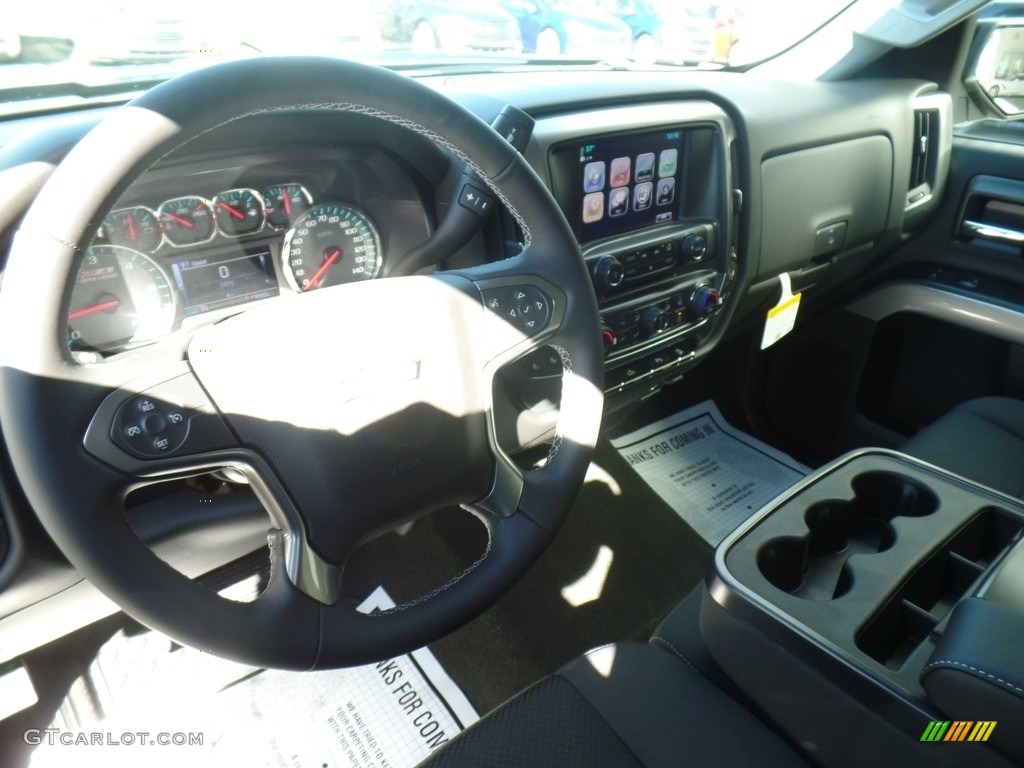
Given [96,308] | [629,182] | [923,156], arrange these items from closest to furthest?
[96,308], [629,182], [923,156]

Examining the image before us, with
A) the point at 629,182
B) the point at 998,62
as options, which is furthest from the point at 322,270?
the point at 998,62

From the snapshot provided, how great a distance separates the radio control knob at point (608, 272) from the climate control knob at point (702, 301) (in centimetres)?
20

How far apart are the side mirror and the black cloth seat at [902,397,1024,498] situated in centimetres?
92

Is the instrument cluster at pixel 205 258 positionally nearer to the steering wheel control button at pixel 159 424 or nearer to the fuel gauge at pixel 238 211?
the fuel gauge at pixel 238 211

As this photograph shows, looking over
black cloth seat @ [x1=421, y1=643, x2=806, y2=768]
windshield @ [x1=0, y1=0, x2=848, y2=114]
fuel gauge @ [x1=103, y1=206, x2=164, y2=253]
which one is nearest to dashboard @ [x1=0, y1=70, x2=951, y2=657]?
fuel gauge @ [x1=103, y1=206, x2=164, y2=253]

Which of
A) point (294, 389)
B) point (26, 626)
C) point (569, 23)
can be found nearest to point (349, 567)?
point (26, 626)

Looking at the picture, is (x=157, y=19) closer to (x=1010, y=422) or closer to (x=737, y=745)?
(x=737, y=745)

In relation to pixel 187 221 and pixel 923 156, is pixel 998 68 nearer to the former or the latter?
pixel 923 156

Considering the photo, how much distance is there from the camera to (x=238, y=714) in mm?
1332

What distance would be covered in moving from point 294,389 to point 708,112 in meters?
0.95

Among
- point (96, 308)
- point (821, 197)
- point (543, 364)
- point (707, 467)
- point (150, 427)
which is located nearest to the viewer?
point (150, 427)

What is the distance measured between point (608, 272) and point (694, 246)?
221mm

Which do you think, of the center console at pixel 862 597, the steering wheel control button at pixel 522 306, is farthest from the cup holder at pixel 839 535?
the steering wheel control button at pixel 522 306

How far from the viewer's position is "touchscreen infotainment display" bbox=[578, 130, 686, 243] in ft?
4.20
